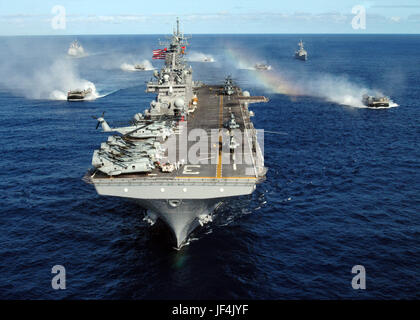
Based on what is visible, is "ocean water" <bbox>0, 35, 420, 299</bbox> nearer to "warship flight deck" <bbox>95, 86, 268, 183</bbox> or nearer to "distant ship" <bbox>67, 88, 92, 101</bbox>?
"warship flight deck" <bbox>95, 86, 268, 183</bbox>

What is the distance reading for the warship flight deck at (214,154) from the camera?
1039 inches

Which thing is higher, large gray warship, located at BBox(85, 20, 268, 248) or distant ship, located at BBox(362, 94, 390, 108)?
distant ship, located at BBox(362, 94, 390, 108)

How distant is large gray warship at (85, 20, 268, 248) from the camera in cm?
2494

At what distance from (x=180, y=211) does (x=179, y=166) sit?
4.10 m

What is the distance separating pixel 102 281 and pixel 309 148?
109 ft

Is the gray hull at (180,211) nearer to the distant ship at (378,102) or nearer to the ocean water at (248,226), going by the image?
the ocean water at (248,226)

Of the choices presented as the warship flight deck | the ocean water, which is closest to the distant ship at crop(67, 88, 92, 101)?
the ocean water

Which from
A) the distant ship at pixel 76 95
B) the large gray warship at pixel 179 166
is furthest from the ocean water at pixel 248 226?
the distant ship at pixel 76 95

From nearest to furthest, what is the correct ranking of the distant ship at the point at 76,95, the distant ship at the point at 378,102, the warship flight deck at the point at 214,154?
the warship flight deck at the point at 214,154, the distant ship at the point at 378,102, the distant ship at the point at 76,95

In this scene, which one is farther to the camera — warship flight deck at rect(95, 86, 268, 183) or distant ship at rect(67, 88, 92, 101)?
distant ship at rect(67, 88, 92, 101)

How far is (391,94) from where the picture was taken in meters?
84.6

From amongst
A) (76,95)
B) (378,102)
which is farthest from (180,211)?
(76,95)

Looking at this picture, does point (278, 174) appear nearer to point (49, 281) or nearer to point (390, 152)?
point (390, 152)

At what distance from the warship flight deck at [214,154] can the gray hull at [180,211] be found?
1657 millimetres
